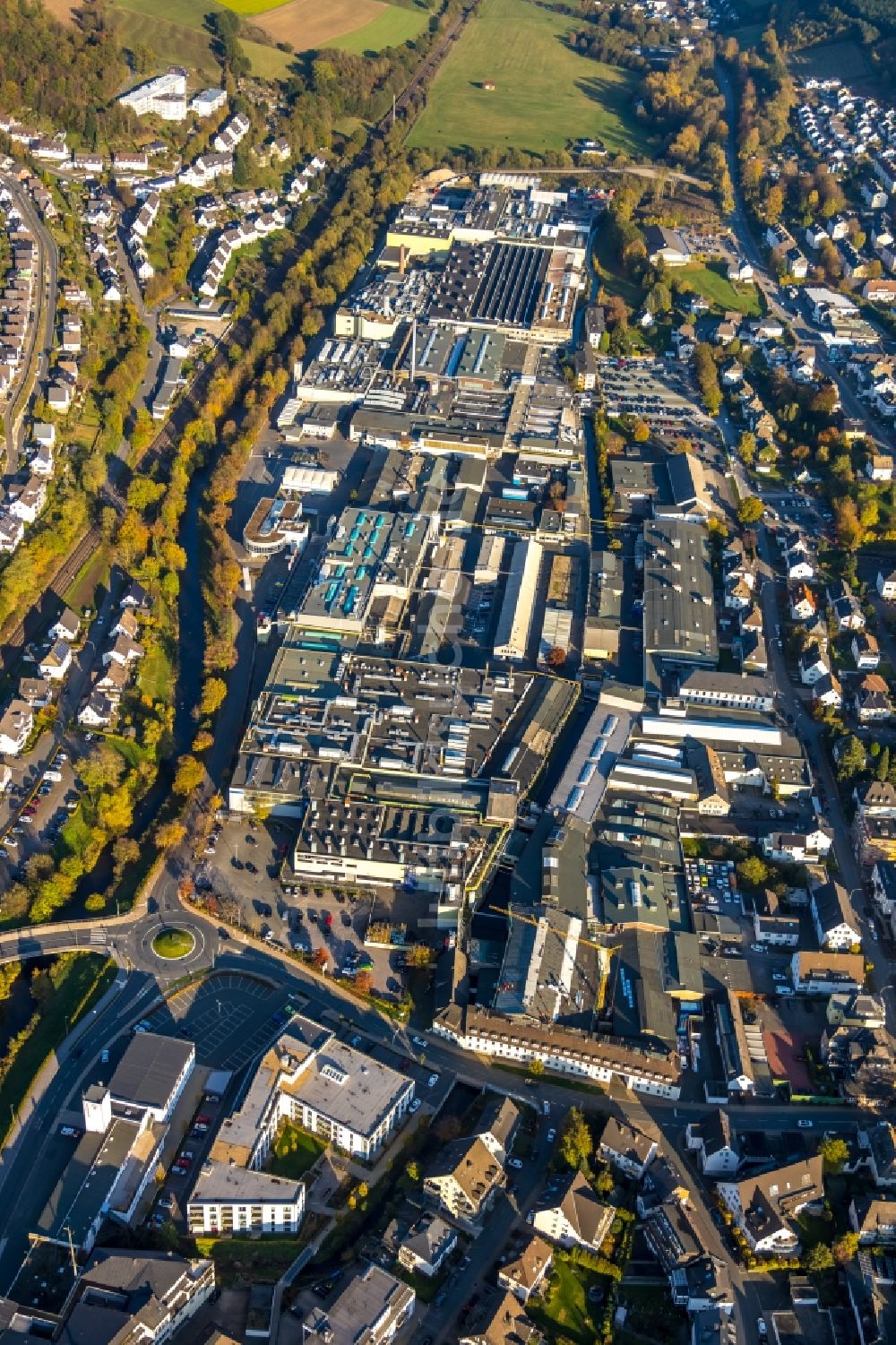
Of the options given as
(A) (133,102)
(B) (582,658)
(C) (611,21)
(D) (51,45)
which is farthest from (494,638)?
(C) (611,21)

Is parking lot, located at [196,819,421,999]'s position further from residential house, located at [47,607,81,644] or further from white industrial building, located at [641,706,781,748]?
residential house, located at [47,607,81,644]

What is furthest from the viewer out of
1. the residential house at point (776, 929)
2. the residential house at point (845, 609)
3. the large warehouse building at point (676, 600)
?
the residential house at point (845, 609)

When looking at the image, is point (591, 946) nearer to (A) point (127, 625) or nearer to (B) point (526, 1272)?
(B) point (526, 1272)

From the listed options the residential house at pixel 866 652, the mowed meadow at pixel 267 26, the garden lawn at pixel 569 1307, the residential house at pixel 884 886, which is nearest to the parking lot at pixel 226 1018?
the garden lawn at pixel 569 1307

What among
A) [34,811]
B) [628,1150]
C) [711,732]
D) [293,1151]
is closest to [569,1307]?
[628,1150]

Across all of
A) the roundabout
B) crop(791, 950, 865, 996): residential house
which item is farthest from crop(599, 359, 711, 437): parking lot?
the roundabout

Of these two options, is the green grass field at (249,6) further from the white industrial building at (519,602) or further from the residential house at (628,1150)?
the residential house at (628,1150)
